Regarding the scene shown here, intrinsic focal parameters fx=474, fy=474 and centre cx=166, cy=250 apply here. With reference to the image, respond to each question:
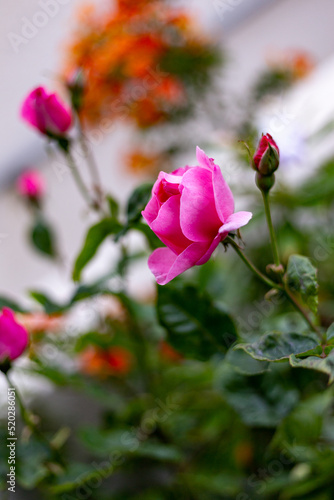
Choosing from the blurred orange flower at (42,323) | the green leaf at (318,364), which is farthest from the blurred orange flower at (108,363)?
the green leaf at (318,364)

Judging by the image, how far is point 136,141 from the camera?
1.12 meters

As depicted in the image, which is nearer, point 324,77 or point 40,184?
point 40,184

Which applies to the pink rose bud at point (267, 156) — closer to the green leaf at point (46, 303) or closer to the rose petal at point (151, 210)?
the rose petal at point (151, 210)

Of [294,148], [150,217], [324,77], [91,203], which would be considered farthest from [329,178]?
[324,77]

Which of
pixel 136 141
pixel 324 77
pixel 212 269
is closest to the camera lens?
pixel 212 269

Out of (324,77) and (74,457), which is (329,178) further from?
(324,77)

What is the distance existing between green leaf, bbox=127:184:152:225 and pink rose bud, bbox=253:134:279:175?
86 mm

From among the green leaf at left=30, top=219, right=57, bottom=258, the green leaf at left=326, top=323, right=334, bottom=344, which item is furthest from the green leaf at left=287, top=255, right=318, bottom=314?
the green leaf at left=30, top=219, right=57, bottom=258

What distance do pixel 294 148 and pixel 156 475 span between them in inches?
21.4

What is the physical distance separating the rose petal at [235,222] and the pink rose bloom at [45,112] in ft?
0.77

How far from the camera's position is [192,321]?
37 cm

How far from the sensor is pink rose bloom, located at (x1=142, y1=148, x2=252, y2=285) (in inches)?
9.2

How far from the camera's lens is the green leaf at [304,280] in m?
0.29

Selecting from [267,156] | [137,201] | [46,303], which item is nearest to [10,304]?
[46,303]
